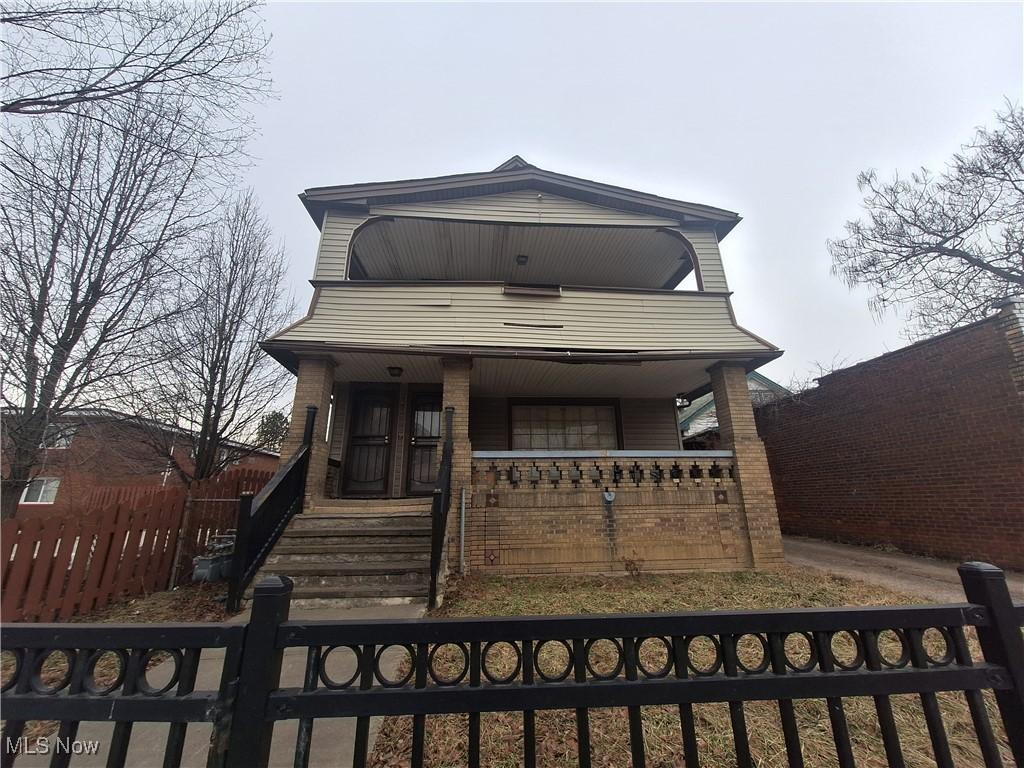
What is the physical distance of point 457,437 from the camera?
6.64 m

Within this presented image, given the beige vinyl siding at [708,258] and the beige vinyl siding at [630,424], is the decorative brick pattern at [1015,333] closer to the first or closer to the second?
the beige vinyl siding at [708,258]

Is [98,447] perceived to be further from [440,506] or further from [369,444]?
[369,444]

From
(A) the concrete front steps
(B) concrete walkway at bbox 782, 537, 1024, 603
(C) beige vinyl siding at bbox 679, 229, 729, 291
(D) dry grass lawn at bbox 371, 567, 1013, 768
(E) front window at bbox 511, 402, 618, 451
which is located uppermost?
(C) beige vinyl siding at bbox 679, 229, 729, 291

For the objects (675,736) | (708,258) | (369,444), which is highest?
(708,258)

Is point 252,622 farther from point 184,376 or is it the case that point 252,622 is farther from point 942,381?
point 942,381

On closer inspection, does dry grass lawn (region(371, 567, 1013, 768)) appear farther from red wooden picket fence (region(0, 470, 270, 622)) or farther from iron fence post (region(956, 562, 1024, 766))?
red wooden picket fence (region(0, 470, 270, 622))

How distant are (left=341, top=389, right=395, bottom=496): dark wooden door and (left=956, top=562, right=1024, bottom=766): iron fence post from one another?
7925 mm

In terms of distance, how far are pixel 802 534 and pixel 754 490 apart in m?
5.50

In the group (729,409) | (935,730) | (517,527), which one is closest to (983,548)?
(729,409)

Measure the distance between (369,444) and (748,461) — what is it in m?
7.04

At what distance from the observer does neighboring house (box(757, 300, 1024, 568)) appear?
642cm

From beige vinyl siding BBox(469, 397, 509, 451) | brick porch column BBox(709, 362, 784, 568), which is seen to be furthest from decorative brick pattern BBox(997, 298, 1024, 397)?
beige vinyl siding BBox(469, 397, 509, 451)

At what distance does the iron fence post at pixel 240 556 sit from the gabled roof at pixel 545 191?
5744mm

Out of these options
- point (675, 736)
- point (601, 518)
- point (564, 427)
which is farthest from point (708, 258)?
point (675, 736)
